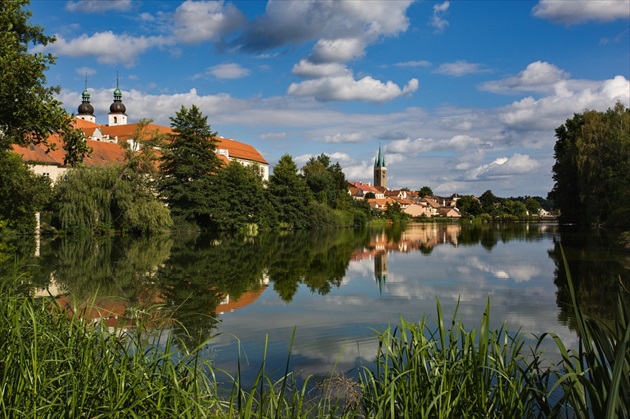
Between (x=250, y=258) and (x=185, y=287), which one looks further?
(x=250, y=258)

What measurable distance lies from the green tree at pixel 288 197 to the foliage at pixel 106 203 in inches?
677

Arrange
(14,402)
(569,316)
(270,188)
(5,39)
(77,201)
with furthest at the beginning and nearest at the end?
(270,188) < (77,201) < (5,39) < (569,316) < (14,402)

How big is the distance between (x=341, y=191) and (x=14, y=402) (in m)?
71.0

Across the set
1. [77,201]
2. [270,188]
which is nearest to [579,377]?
[77,201]

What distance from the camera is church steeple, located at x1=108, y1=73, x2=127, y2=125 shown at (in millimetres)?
98562

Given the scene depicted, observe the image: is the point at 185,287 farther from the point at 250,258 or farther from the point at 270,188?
the point at 270,188

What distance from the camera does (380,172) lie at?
171 meters

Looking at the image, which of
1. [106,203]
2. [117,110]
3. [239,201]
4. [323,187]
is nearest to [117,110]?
[117,110]

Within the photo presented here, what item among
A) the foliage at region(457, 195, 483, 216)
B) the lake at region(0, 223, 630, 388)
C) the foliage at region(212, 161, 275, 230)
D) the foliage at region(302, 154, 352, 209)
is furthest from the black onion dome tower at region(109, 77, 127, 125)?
the lake at region(0, 223, 630, 388)

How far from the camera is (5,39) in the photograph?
39.6ft

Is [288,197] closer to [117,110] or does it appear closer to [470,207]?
[117,110]

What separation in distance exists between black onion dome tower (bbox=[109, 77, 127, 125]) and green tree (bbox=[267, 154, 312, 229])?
5194cm

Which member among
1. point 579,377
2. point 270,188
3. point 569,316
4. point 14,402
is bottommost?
point 569,316

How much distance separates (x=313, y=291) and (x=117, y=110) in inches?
3660
